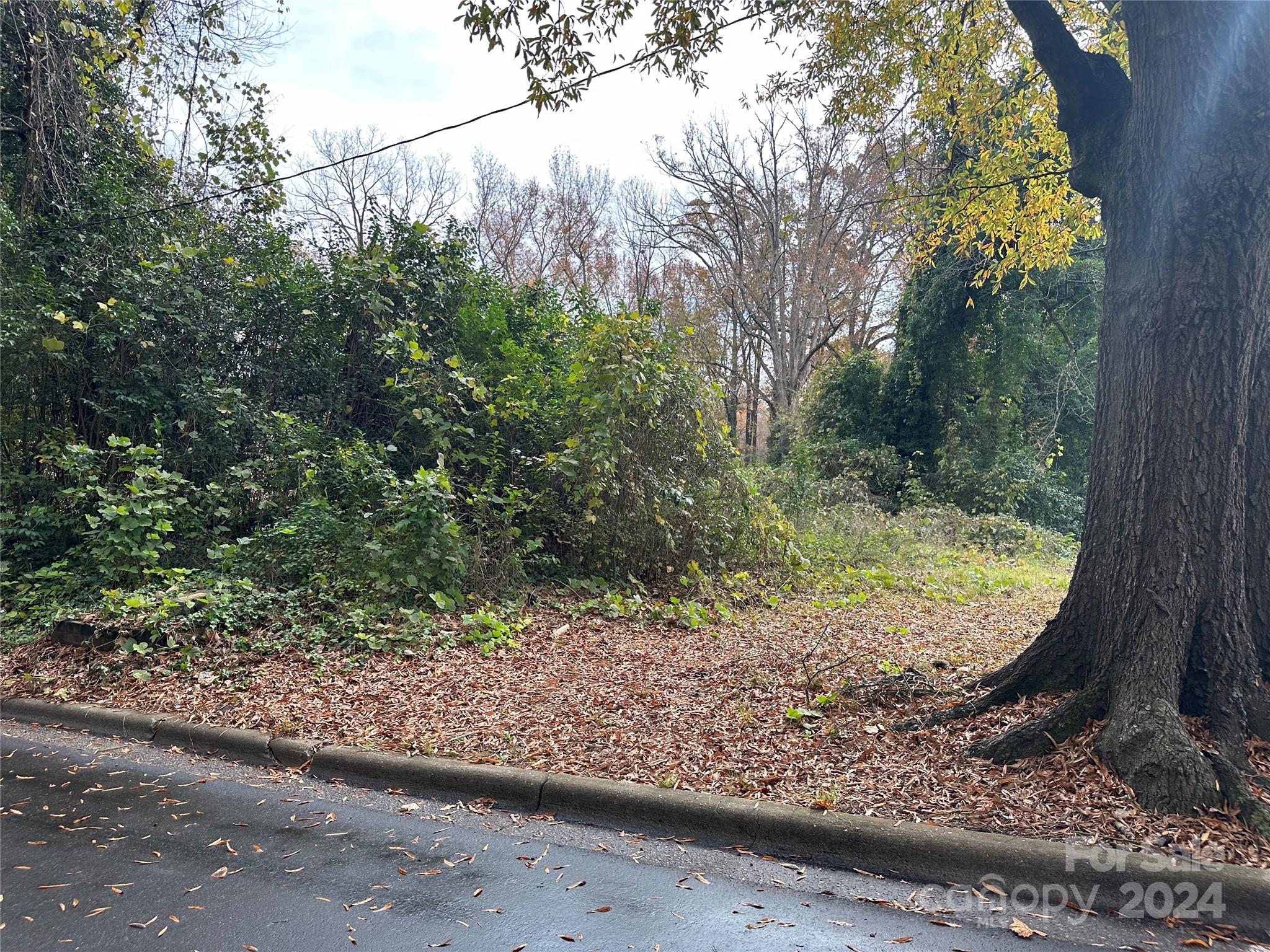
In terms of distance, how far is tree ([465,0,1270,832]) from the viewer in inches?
130

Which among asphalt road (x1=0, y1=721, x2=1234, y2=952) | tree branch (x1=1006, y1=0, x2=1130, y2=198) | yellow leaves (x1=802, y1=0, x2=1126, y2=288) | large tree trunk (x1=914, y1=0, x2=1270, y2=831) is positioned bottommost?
asphalt road (x1=0, y1=721, x2=1234, y2=952)

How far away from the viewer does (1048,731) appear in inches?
137

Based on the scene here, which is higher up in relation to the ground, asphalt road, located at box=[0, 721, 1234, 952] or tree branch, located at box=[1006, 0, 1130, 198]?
tree branch, located at box=[1006, 0, 1130, 198]

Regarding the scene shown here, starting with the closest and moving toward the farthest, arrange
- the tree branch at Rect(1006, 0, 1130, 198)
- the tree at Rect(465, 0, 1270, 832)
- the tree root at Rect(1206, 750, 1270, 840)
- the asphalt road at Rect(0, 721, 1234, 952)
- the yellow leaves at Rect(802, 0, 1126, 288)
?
1. the asphalt road at Rect(0, 721, 1234, 952)
2. the tree root at Rect(1206, 750, 1270, 840)
3. the tree at Rect(465, 0, 1270, 832)
4. the tree branch at Rect(1006, 0, 1130, 198)
5. the yellow leaves at Rect(802, 0, 1126, 288)

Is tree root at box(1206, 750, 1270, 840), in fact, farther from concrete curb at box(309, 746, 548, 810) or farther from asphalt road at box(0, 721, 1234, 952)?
concrete curb at box(309, 746, 548, 810)

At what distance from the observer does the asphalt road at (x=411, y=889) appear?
97.8 inches

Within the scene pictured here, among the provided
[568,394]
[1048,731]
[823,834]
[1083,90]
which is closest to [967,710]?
[1048,731]

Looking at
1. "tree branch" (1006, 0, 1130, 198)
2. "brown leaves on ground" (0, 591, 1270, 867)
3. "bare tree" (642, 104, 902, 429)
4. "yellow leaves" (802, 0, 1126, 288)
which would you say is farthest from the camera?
"bare tree" (642, 104, 902, 429)

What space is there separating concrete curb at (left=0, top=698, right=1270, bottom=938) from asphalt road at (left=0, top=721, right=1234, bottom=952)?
10 centimetres

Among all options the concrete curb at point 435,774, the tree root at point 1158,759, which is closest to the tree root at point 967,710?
the tree root at point 1158,759

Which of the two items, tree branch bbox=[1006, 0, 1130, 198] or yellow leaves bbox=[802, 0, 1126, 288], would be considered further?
yellow leaves bbox=[802, 0, 1126, 288]

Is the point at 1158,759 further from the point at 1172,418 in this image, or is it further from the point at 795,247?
the point at 795,247

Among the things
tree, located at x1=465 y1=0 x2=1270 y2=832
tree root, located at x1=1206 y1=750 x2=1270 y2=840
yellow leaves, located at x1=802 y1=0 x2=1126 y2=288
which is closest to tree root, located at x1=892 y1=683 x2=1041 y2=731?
tree, located at x1=465 y1=0 x2=1270 y2=832

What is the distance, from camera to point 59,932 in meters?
2.51
